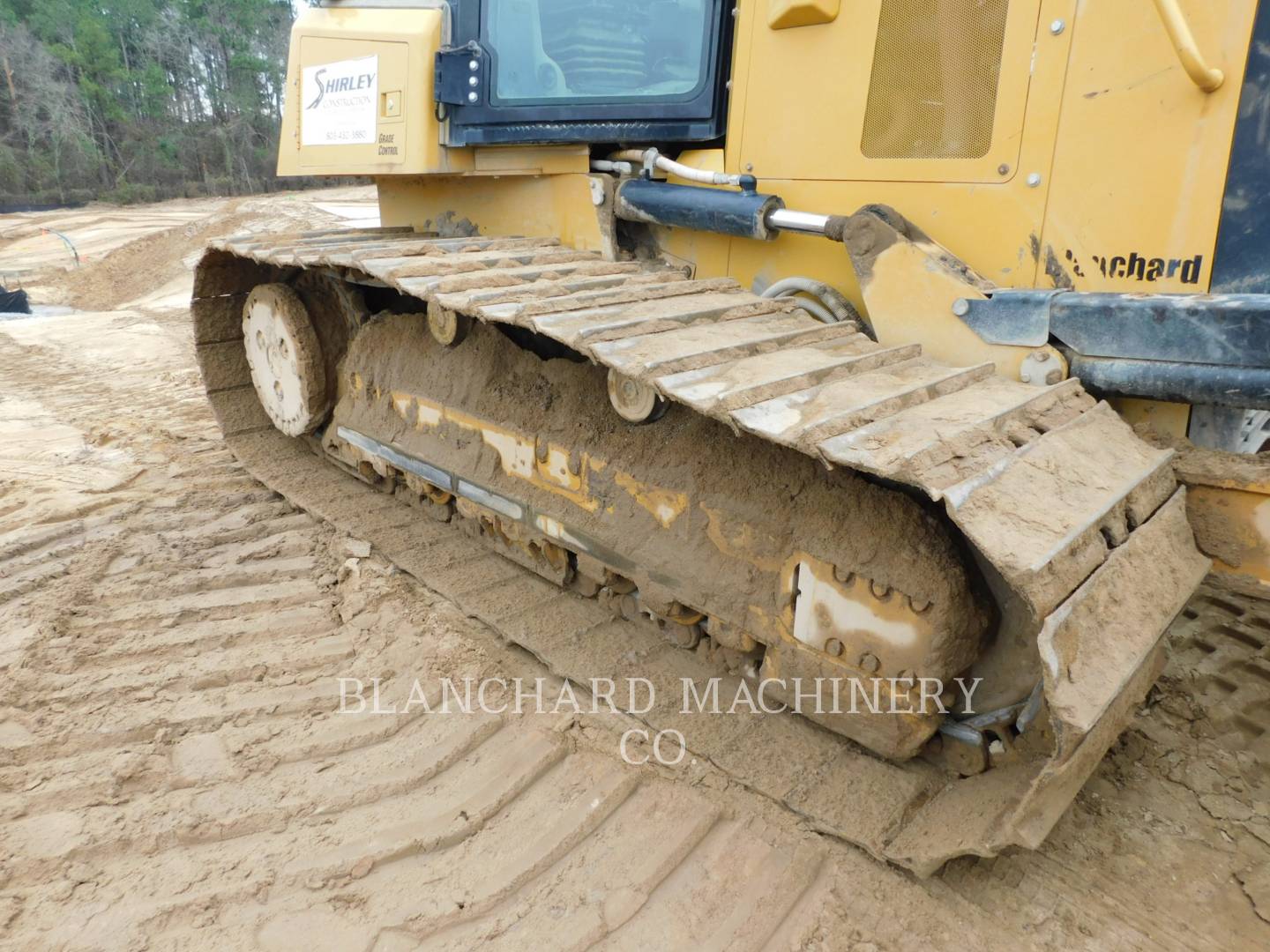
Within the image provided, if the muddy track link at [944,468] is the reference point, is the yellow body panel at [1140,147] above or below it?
above

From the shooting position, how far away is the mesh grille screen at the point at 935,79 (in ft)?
7.55

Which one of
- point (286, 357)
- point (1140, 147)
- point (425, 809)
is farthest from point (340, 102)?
point (1140, 147)

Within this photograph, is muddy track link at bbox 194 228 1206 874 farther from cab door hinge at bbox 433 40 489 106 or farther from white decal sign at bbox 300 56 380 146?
white decal sign at bbox 300 56 380 146

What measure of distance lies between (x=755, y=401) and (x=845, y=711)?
79 cm

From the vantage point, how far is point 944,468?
168cm

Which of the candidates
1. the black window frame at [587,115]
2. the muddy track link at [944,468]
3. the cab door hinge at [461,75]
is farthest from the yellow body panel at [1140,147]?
the cab door hinge at [461,75]

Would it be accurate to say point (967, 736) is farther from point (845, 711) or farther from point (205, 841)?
point (205, 841)

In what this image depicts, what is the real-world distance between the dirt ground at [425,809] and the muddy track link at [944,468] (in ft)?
0.54

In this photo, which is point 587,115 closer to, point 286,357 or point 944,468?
point 286,357

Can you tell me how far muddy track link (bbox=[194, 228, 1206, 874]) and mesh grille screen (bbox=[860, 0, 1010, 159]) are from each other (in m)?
0.50

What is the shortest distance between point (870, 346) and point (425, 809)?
1516 millimetres

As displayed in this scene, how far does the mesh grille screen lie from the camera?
2.30m

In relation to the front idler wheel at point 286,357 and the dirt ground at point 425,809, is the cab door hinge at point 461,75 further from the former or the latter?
the dirt ground at point 425,809

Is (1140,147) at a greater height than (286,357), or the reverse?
(1140,147)
